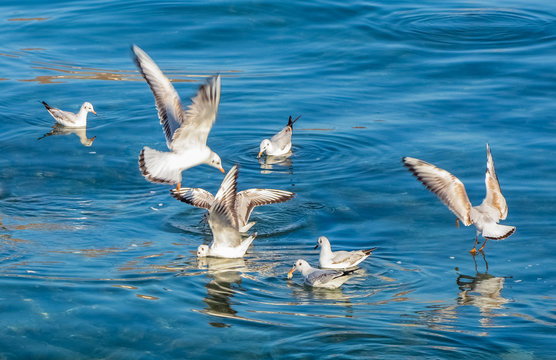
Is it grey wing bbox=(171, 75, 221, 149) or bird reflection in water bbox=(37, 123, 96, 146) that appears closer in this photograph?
grey wing bbox=(171, 75, 221, 149)

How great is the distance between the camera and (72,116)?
16.4m

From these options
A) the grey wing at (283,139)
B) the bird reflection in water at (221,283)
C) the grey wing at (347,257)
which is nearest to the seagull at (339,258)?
the grey wing at (347,257)

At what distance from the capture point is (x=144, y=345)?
8570 mm

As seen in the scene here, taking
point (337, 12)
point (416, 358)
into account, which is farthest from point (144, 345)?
point (337, 12)

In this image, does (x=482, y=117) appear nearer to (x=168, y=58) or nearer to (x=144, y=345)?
(x=168, y=58)

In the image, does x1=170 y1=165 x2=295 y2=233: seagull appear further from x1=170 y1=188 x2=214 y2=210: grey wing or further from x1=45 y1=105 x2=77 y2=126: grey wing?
x1=45 y1=105 x2=77 y2=126: grey wing

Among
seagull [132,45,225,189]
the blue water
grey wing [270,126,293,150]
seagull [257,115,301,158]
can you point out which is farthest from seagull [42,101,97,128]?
seagull [132,45,225,189]

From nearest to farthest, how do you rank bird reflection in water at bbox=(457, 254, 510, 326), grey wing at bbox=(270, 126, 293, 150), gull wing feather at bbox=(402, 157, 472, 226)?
bird reflection in water at bbox=(457, 254, 510, 326)
gull wing feather at bbox=(402, 157, 472, 226)
grey wing at bbox=(270, 126, 293, 150)

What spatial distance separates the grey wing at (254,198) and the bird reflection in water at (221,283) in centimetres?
109

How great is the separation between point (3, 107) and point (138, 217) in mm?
6696

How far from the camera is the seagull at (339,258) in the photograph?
33.1 feet

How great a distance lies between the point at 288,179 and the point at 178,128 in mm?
3691

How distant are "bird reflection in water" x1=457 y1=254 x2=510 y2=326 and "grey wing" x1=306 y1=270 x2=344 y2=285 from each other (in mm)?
1401

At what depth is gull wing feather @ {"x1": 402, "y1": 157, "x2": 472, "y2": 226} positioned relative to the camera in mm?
11039
